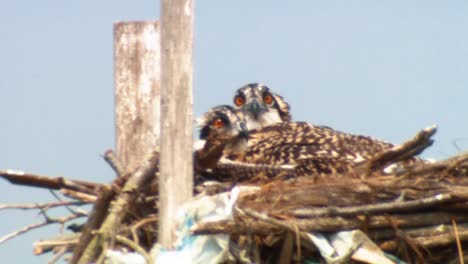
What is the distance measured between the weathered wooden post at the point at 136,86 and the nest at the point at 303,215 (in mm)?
629

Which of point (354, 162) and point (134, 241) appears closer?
point (134, 241)

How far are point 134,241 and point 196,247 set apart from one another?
0.49 metres

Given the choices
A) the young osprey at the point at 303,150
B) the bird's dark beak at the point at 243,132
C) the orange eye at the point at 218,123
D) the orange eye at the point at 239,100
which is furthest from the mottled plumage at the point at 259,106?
the young osprey at the point at 303,150

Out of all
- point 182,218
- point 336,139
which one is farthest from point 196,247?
point 336,139

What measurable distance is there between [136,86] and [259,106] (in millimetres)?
3487

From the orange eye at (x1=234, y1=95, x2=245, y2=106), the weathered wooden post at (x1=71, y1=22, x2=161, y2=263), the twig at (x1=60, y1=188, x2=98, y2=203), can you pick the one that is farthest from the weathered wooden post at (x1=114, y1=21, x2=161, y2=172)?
the orange eye at (x1=234, y1=95, x2=245, y2=106)

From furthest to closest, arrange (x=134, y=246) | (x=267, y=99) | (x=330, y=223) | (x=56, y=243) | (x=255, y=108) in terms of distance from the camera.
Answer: (x=267, y=99)
(x=255, y=108)
(x=56, y=243)
(x=330, y=223)
(x=134, y=246)

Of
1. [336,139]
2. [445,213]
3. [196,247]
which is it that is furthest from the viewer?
[336,139]

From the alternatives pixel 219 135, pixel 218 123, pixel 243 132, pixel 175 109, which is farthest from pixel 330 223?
pixel 218 123

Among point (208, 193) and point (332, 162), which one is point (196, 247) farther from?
point (332, 162)

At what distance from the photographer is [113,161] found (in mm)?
7094

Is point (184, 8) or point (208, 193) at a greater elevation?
point (184, 8)

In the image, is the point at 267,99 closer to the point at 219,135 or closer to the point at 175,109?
the point at 219,135

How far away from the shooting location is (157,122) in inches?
289
